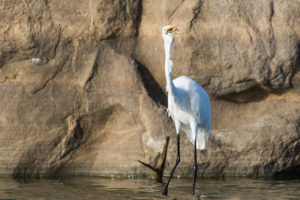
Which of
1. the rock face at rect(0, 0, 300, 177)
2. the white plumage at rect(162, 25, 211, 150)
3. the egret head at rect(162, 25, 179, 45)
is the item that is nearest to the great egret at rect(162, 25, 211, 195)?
the white plumage at rect(162, 25, 211, 150)

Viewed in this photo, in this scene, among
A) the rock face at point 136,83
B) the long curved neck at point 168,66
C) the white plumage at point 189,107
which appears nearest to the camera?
the long curved neck at point 168,66

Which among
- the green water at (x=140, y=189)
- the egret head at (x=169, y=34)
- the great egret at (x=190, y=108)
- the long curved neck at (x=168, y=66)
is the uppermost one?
the egret head at (x=169, y=34)

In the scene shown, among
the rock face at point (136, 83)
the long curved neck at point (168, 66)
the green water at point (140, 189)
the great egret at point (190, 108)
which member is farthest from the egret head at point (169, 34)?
the rock face at point (136, 83)

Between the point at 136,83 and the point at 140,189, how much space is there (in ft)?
6.82

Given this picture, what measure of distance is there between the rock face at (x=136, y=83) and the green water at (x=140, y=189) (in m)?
0.50

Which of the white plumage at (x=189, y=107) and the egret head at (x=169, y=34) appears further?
the white plumage at (x=189, y=107)

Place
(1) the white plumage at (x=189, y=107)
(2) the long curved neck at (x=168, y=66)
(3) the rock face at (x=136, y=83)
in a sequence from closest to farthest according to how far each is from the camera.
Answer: (2) the long curved neck at (x=168, y=66) < (1) the white plumage at (x=189, y=107) < (3) the rock face at (x=136, y=83)

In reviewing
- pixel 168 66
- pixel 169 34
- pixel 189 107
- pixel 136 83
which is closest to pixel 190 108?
pixel 189 107

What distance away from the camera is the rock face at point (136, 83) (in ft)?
27.3

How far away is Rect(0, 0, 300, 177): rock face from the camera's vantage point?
8328 millimetres

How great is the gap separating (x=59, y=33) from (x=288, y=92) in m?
3.84

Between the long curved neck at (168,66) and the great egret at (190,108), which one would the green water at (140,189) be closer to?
the great egret at (190,108)

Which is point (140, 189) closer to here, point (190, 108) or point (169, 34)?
point (190, 108)

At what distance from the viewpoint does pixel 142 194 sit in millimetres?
6535
